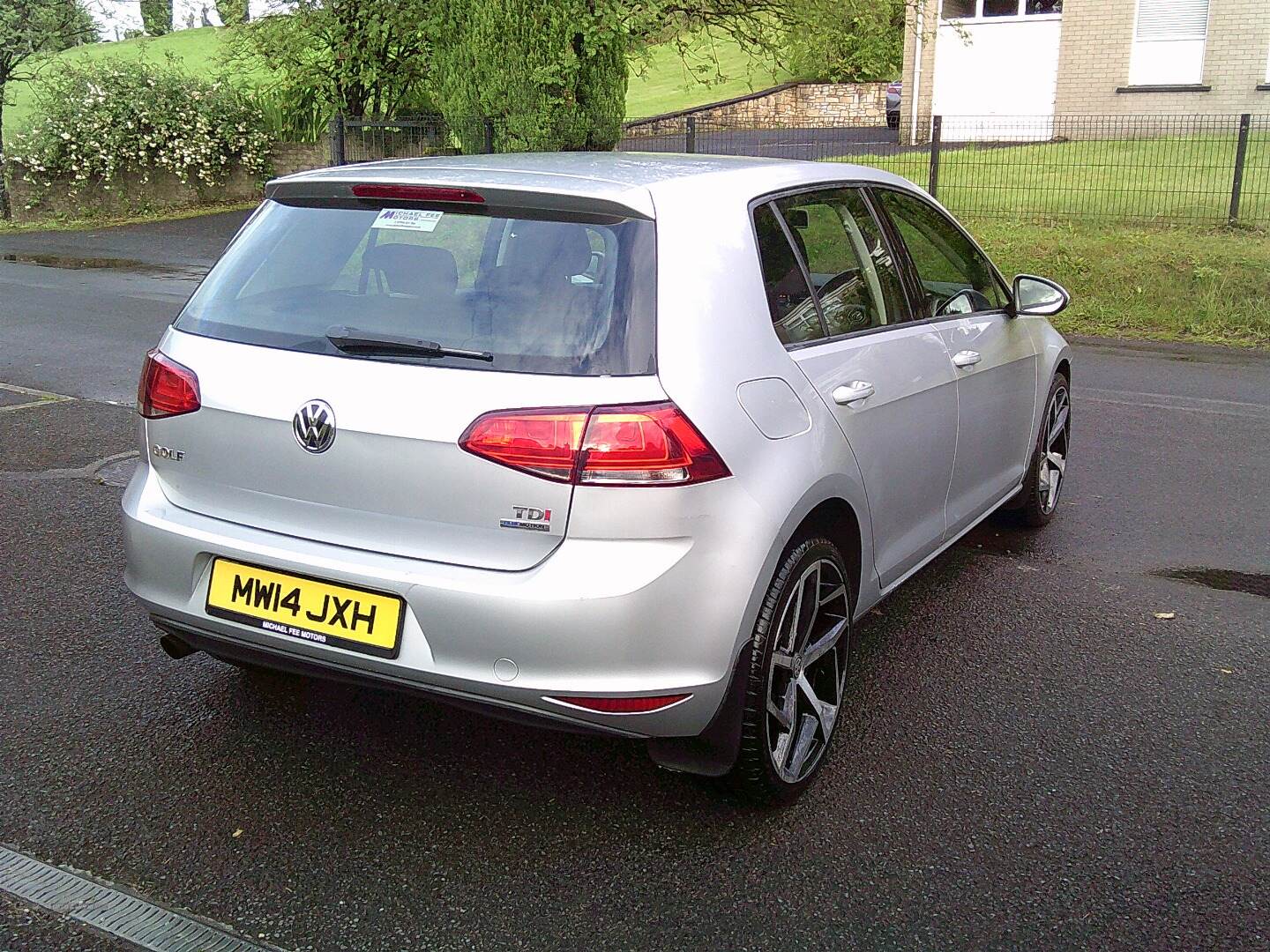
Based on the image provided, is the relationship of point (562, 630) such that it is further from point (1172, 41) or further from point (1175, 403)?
point (1172, 41)

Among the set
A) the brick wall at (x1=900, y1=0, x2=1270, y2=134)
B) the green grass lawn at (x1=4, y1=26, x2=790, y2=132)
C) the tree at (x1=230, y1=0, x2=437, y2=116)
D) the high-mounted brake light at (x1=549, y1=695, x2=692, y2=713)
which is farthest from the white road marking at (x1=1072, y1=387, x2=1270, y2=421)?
the green grass lawn at (x1=4, y1=26, x2=790, y2=132)

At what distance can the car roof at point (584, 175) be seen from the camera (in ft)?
11.0

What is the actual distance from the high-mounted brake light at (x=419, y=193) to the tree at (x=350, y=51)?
17679mm

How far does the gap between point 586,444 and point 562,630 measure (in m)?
0.42

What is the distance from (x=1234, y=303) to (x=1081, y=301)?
55.1 inches

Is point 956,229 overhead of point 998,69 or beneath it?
beneath

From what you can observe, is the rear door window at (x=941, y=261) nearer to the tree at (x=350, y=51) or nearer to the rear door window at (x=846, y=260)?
the rear door window at (x=846, y=260)

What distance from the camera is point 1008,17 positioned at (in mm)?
25625

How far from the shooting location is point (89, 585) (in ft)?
16.4

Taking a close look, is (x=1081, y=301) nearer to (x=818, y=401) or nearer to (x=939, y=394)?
(x=939, y=394)

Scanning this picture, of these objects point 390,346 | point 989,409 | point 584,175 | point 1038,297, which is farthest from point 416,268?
point 1038,297

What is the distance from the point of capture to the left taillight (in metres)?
3.43

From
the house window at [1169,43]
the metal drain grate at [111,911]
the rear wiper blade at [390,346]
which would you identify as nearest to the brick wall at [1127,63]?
the house window at [1169,43]

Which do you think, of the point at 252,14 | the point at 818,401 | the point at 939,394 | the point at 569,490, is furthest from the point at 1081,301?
the point at 252,14
